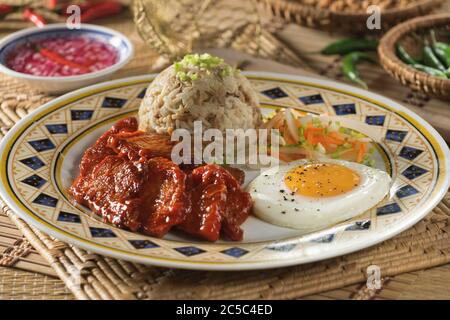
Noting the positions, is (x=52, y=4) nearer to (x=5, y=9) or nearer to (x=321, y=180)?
(x=5, y=9)

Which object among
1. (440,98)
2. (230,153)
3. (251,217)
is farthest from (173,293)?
(440,98)

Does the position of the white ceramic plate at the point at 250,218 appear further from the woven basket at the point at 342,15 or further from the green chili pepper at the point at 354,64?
the woven basket at the point at 342,15

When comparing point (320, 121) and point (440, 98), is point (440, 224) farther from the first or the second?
point (440, 98)

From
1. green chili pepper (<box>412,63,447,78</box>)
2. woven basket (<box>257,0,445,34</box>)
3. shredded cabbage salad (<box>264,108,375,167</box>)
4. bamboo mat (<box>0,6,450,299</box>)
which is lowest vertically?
bamboo mat (<box>0,6,450,299</box>)

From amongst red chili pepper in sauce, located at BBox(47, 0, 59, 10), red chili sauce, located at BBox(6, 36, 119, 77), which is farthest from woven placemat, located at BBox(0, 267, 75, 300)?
red chili pepper in sauce, located at BBox(47, 0, 59, 10)

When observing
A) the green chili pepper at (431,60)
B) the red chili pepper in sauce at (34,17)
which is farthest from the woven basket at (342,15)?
the red chili pepper in sauce at (34,17)

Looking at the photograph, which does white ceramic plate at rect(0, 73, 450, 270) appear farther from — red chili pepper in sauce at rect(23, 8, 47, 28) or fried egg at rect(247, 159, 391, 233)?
red chili pepper in sauce at rect(23, 8, 47, 28)
